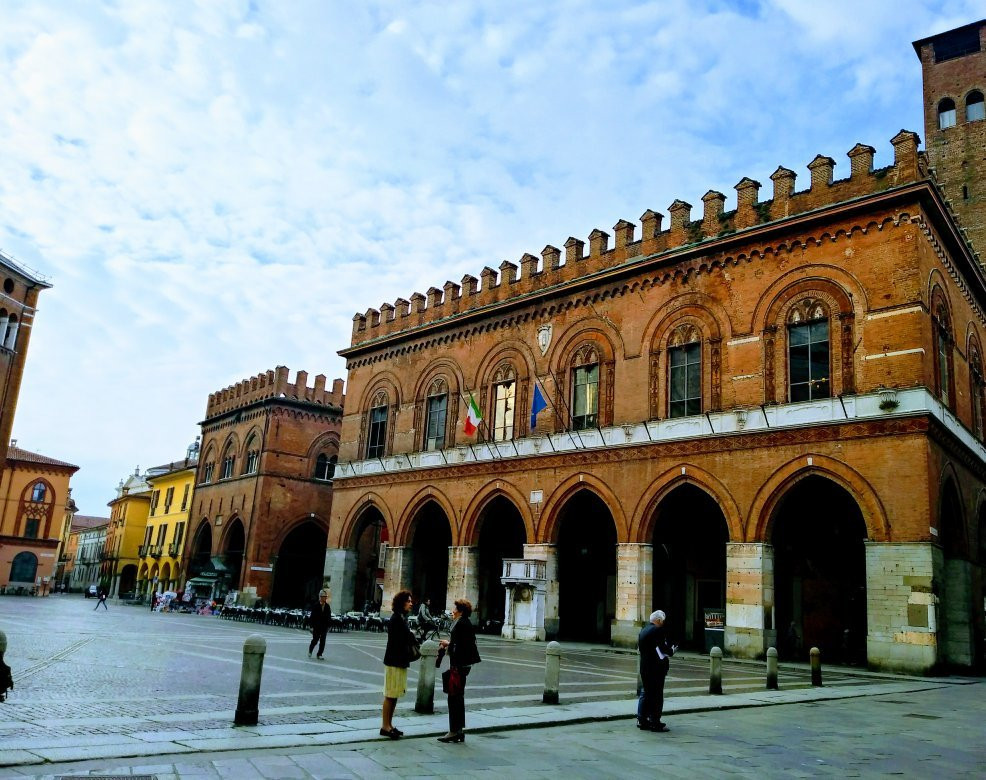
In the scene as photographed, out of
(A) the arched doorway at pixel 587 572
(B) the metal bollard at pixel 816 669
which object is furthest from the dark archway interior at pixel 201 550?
(B) the metal bollard at pixel 816 669

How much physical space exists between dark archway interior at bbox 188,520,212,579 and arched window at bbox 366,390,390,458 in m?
18.3

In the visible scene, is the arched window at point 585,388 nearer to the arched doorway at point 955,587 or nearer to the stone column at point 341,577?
the arched doorway at point 955,587

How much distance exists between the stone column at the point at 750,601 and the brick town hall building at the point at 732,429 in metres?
0.05

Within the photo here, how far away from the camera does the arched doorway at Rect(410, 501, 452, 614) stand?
31188 millimetres

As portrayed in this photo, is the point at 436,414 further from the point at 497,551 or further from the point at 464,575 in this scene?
the point at 464,575

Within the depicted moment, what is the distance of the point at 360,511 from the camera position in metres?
33.2

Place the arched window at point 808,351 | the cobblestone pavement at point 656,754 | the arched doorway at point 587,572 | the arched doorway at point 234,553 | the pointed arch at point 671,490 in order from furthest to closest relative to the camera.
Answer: the arched doorway at point 234,553 → the arched doorway at point 587,572 → the pointed arch at point 671,490 → the arched window at point 808,351 → the cobblestone pavement at point 656,754

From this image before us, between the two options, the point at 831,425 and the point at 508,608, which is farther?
the point at 508,608

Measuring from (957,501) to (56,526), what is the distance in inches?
2281

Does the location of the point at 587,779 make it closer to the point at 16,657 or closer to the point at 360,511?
the point at 16,657

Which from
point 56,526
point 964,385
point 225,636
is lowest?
point 225,636

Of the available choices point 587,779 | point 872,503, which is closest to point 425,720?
point 587,779

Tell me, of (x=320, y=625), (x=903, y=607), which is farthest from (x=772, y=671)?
(x=320, y=625)

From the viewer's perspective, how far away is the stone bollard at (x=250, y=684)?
8.23m
